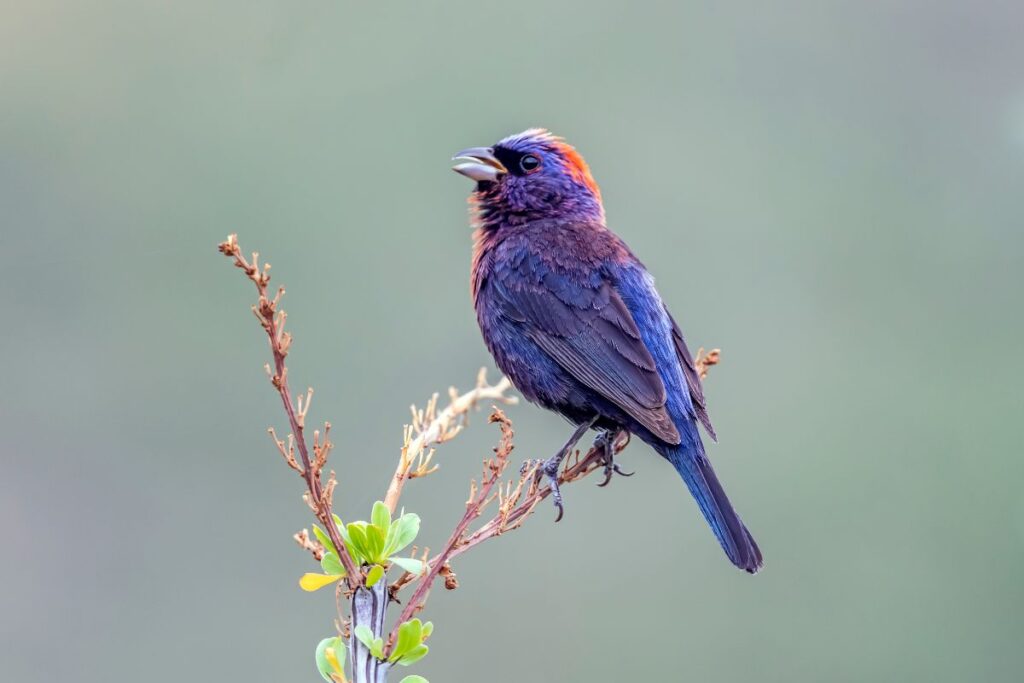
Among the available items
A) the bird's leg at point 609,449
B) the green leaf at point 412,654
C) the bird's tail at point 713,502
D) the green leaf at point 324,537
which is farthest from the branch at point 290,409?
the bird's leg at point 609,449

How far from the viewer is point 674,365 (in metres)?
4.38

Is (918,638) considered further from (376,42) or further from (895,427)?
(376,42)

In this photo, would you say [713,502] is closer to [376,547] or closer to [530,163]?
[530,163]

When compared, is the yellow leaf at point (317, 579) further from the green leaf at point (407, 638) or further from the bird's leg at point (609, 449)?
the bird's leg at point (609, 449)

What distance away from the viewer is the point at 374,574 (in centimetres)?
194

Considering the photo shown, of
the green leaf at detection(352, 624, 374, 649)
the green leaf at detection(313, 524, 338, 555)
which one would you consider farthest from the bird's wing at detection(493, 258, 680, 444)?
the green leaf at detection(352, 624, 374, 649)

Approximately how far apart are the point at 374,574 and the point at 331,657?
137 millimetres

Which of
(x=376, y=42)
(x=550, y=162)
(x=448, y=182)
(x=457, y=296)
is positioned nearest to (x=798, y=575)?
(x=457, y=296)

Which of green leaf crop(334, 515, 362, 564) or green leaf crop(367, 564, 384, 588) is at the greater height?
green leaf crop(334, 515, 362, 564)

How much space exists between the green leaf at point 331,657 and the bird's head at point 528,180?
3.18 metres

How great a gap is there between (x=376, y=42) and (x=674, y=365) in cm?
1644

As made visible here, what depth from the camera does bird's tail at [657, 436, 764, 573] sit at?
374 cm

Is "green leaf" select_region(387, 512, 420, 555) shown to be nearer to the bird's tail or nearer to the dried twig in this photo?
the dried twig

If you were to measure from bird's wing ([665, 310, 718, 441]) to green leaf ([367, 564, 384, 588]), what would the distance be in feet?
8.12
